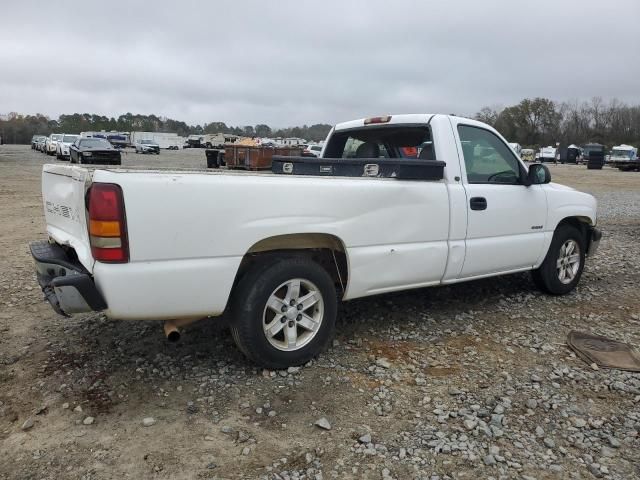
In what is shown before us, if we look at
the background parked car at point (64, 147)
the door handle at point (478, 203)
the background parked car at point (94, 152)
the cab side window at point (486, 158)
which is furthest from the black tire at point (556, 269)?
the background parked car at point (64, 147)

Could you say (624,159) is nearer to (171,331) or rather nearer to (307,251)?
(307,251)

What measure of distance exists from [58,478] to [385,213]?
2.74 m

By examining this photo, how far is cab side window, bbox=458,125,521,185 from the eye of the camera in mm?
4859

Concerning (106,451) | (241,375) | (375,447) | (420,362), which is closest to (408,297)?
(420,362)

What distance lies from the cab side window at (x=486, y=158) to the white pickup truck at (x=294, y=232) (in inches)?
0.6

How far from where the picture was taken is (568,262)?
592 cm

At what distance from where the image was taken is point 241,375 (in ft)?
12.4

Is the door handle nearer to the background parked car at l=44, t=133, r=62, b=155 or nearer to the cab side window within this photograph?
the cab side window

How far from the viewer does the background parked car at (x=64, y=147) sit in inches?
1412

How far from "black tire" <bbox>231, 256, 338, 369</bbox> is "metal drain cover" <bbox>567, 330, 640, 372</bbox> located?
7.16ft

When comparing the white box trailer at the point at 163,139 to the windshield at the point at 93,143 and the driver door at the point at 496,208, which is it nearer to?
the windshield at the point at 93,143

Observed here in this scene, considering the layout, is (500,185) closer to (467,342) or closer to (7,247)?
(467,342)

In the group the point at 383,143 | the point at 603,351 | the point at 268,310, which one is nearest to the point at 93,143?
the point at 383,143

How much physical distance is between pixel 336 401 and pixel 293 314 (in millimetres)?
694
